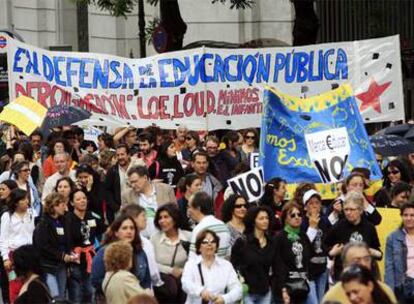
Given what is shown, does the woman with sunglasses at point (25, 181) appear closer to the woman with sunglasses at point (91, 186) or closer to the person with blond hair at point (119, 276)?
the woman with sunglasses at point (91, 186)

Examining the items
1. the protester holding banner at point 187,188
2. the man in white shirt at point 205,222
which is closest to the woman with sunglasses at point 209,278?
the man in white shirt at point 205,222

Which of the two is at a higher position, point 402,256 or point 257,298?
point 402,256

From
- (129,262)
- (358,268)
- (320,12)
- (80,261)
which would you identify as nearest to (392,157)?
(80,261)

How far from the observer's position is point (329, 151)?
58.2 ft

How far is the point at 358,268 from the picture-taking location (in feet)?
34.5

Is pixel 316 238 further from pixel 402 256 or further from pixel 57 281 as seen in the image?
pixel 57 281

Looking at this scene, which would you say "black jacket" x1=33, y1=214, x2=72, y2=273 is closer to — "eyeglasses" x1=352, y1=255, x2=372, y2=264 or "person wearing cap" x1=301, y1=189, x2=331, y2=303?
"person wearing cap" x1=301, y1=189, x2=331, y2=303

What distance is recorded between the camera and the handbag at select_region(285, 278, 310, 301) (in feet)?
48.1

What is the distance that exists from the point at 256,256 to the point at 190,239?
1.94 ft

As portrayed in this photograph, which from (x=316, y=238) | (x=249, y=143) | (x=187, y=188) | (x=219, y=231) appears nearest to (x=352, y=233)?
(x=316, y=238)

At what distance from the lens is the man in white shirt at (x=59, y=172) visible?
18436mm

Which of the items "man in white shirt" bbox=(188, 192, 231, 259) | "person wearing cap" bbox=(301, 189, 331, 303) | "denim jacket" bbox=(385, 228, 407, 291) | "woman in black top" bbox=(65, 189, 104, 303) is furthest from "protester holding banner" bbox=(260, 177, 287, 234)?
"denim jacket" bbox=(385, 228, 407, 291)

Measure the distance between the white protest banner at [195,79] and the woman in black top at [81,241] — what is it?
23.2 feet

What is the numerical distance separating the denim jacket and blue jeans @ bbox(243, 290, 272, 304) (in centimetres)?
100
